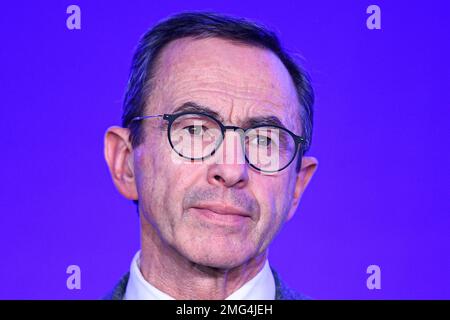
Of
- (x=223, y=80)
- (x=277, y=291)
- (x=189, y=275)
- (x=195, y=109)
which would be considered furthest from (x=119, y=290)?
(x=223, y=80)

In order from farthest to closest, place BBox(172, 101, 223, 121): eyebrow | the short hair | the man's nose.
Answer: the short hair < BBox(172, 101, 223, 121): eyebrow < the man's nose

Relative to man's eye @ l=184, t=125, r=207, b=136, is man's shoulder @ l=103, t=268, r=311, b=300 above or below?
below

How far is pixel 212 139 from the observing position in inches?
79.0

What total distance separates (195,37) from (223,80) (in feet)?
0.58

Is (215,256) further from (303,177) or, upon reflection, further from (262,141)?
(303,177)

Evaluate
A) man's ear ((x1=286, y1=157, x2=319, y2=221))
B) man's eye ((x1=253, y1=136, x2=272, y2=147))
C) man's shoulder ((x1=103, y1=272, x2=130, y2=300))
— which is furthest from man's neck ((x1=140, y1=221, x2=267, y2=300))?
man's eye ((x1=253, y1=136, x2=272, y2=147))

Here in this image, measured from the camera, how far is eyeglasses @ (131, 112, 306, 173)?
200 centimetres

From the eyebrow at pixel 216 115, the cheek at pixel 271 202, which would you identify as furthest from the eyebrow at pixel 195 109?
the cheek at pixel 271 202

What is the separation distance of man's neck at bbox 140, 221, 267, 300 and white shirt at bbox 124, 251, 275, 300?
0.02 metres

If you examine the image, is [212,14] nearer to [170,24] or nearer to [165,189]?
[170,24]

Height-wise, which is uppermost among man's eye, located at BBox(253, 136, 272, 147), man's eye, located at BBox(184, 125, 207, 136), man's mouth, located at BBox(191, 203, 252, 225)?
man's eye, located at BBox(184, 125, 207, 136)

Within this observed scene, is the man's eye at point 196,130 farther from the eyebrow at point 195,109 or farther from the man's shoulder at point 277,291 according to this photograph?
the man's shoulder at point 277,291

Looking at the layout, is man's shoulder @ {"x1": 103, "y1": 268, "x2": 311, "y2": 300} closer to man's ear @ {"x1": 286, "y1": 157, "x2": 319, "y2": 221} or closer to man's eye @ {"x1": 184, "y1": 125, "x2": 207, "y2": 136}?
man's ear @ {"x1": 286, "y1": 157, "x2": 319, "y2": 221}
